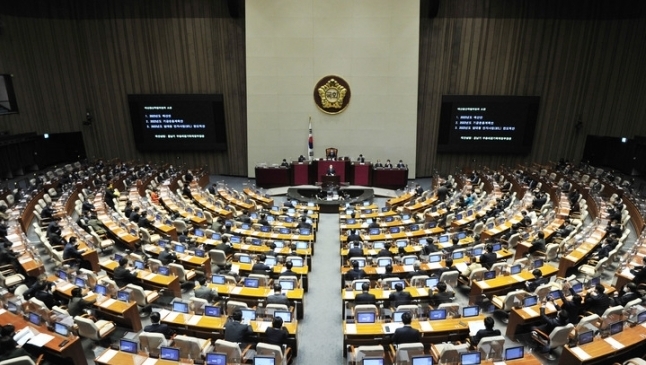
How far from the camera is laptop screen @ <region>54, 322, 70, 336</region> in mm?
7518

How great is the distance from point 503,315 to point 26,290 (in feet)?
36.7

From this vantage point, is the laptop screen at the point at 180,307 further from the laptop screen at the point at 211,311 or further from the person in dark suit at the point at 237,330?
the person in dark suit at the point at 237,330

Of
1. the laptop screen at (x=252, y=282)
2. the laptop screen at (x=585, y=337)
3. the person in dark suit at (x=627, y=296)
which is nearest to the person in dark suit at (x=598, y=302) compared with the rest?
the person in dark suit at (x=627, y=296)

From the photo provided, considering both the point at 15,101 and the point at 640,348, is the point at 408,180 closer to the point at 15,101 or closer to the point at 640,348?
the point at 640,348

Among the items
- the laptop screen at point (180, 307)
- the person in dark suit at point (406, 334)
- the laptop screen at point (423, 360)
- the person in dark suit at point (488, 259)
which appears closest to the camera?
the laptop screen at point (423, 360)

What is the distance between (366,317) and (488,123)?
2012 centimetres

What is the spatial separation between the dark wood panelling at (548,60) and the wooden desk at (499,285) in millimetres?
16533

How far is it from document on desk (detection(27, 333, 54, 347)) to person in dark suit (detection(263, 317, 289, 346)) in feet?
13.5

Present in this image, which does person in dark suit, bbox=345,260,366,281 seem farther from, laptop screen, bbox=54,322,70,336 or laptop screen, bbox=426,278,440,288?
laptop screen, bbox=54,322,70,336

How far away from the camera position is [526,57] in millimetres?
23938

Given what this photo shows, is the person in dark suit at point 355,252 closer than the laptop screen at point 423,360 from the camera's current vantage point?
No

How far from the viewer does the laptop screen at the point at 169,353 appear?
6.82 meters

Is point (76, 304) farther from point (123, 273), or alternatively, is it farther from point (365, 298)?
point (365, 298)

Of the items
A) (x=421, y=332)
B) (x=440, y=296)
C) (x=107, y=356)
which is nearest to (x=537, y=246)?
(x=440, y=296)
